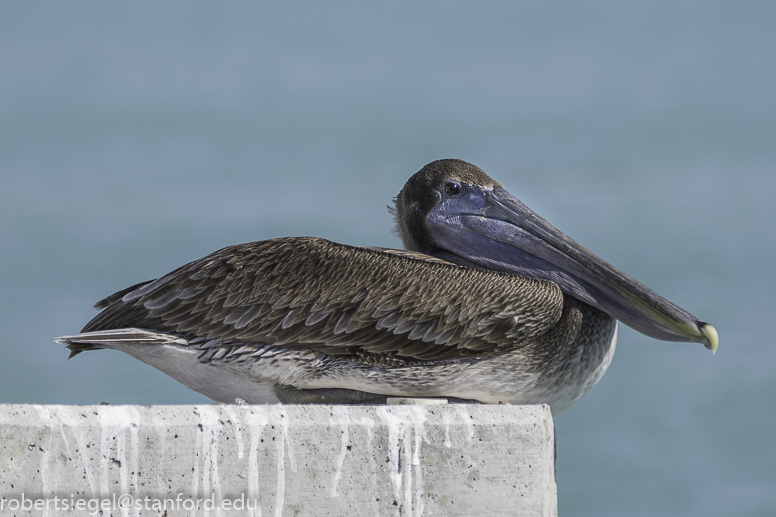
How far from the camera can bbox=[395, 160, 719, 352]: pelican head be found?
5.16 metres

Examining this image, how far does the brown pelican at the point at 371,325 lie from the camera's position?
16.2 feet

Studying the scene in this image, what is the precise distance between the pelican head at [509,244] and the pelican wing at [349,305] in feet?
0.85

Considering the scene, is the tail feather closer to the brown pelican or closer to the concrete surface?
the brown pelican

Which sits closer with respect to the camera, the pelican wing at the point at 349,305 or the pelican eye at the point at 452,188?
the pelican wing at the point at 349,305

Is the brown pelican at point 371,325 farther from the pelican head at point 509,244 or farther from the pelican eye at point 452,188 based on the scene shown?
the pelican eye at point 452,188

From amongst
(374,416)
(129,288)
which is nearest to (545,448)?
(374,416)

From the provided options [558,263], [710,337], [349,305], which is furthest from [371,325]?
[710,337]

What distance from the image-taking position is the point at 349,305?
500 centimetres

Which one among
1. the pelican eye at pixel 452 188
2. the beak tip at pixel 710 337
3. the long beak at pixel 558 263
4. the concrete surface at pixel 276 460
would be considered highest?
the pelican eye at pixel 452 188

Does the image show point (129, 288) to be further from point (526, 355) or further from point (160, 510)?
point (526, 355)

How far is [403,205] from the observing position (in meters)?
5.95

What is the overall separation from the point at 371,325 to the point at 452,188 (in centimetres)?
121

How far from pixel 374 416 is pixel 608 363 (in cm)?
183

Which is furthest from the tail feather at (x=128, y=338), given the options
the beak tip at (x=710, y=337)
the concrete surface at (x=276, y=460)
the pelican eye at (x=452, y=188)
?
the beak tip at (x=710, y=337)
